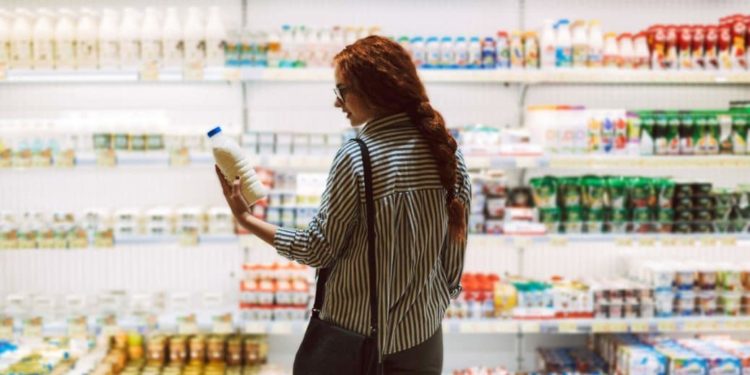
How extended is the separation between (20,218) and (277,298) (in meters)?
1.23

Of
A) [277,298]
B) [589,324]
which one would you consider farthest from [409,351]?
[589,324]

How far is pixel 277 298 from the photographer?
3.45 m

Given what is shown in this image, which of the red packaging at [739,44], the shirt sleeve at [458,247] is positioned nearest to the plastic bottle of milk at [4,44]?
the shirt sleeve at [458,247]

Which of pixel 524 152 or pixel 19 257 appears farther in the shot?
pixel 19 257

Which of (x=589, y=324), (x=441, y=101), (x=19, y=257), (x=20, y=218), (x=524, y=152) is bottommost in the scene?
(x=589, y=324)

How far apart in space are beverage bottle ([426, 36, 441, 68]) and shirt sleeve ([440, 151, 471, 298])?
4.95ft

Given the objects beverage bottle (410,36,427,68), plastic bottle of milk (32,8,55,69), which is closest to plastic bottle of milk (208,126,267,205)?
beverage bottle (410,36,427,68)

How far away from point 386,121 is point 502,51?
1.81 metres

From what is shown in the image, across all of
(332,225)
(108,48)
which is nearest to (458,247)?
(332,225)

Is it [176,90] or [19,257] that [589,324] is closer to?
[176,90]

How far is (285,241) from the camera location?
5.97ft

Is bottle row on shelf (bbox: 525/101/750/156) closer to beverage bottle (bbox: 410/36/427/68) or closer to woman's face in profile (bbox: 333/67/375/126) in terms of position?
beverage bottle (bbox: 410/36/427/68)

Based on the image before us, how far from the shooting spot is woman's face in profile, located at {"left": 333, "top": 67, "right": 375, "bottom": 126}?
182 cm

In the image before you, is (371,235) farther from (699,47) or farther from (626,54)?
(699,47)
